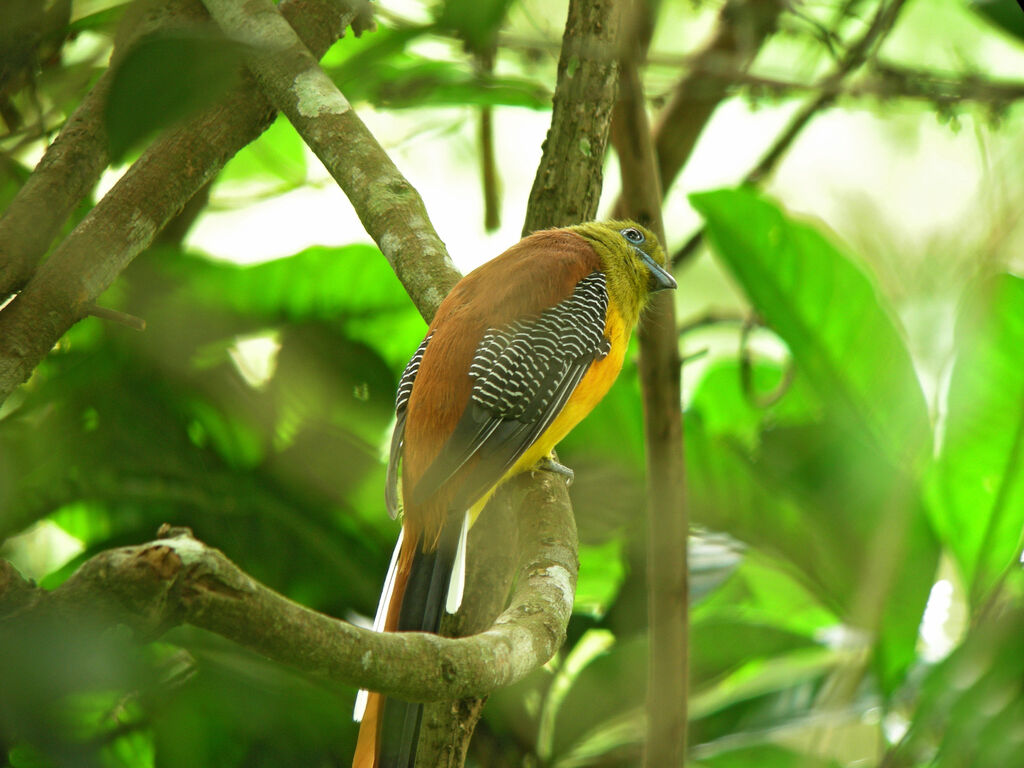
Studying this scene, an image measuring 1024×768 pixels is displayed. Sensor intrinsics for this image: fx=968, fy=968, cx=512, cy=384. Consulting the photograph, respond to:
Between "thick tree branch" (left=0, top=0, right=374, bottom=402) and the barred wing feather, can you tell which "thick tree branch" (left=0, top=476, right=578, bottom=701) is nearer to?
the barred wing feather

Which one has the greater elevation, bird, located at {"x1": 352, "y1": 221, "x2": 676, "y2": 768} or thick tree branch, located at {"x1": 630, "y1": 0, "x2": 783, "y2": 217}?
thick tree branch, located at {"x1": 630, "y1": 0, "x2": 783, "y2": 217}

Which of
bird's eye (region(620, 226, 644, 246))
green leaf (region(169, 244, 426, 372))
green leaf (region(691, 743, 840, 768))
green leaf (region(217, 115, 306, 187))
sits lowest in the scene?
green leaf (region(691, 743, 840, 768))

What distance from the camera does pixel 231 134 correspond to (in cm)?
240

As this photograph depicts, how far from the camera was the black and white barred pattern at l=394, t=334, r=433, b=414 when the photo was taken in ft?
8.18

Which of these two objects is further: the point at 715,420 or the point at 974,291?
the point at 715,420

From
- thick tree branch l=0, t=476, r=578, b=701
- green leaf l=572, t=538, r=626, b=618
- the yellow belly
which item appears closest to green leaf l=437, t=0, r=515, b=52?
thick tree branch l=0, t=476, r=578, b=701

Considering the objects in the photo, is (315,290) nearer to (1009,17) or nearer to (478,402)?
Answer: (478,402)

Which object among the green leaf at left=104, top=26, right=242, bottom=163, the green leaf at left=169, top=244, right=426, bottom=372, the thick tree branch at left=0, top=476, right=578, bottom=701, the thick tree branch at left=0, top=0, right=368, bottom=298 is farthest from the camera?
the green leaf at left=169, top=244, right=426, bottom=372

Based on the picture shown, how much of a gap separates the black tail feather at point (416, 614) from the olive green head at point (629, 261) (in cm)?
114

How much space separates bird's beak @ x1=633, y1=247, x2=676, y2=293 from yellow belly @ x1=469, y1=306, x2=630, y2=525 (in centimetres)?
27

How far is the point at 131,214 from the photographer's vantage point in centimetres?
215

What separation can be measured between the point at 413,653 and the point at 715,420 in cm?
244

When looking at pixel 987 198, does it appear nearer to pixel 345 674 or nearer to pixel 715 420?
pixel 345 674

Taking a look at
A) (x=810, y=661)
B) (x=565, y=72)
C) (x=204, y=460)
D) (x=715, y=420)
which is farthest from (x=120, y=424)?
(x=810, y=661)
